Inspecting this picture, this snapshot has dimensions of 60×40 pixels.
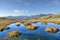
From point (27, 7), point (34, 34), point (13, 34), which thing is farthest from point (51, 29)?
point (13, 34)

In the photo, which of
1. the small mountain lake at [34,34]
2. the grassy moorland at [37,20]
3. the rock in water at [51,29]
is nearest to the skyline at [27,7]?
the grassy moorland at [37,20]

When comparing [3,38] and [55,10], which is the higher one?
[55,10]

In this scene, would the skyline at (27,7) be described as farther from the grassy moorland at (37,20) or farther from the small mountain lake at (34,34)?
the small mountain lake at (34,34)

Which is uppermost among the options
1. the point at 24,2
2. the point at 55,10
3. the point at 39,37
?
the point at 24,2

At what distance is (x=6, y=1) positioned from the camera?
10922mm

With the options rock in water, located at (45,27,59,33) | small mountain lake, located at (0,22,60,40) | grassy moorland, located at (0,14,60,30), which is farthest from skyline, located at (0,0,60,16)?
rock in water, located at (45,27,59,33)

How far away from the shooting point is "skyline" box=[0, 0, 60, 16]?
36.1 feet

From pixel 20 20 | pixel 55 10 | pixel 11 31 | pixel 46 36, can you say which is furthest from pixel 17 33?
pixel 55 10

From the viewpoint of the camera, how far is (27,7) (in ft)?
36.4

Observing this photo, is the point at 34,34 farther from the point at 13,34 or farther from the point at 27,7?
the point at 27,7

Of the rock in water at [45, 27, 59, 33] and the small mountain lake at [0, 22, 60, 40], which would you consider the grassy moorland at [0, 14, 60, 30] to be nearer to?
the small mountain lake at [0, 22, 60, 40]

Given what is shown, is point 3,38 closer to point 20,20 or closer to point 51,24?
point 20,20

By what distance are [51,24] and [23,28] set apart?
2168 millimetres

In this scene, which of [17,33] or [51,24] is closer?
[17,33]
